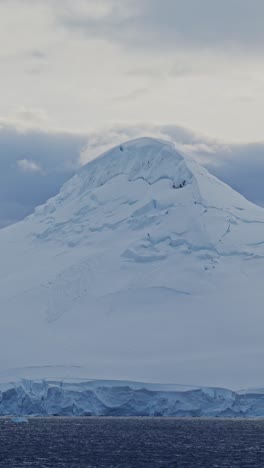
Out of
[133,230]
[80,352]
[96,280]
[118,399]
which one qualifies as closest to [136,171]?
[133,230]

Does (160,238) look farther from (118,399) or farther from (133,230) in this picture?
(118,399)

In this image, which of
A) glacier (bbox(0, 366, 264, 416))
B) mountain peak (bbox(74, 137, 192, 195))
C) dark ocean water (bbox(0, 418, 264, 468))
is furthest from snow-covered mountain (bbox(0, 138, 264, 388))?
dark ocean water (bbox(0, 418, 264, 468))

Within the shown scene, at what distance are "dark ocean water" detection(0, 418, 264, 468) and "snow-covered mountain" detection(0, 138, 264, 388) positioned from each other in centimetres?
434

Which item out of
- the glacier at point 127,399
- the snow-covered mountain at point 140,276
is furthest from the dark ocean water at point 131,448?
the snow-covered mountain at point 140,276

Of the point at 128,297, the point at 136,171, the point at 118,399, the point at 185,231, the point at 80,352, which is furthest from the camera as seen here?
the point at 136,171

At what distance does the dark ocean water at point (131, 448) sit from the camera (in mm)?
52469

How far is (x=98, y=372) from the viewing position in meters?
76.1

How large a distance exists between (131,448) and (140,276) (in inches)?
1134

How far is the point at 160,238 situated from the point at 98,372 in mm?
17912

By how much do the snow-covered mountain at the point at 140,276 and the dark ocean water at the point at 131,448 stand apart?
434 centimetres

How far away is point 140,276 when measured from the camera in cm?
8819

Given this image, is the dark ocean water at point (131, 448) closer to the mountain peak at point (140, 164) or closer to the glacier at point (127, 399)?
the glacier at point (127, 399)

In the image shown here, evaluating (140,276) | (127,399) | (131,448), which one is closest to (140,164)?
(140,276)

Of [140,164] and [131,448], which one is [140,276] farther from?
[131,448]
